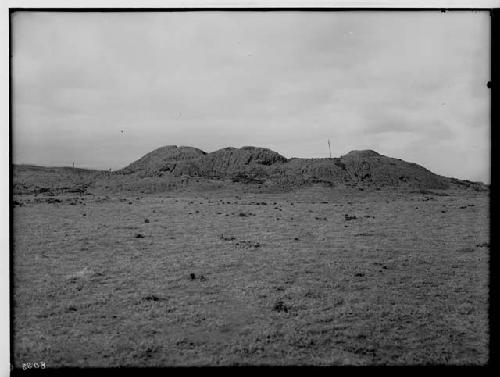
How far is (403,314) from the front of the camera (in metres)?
7.19

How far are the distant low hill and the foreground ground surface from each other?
3186 millimetres

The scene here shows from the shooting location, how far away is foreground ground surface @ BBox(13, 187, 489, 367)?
6.18 metres

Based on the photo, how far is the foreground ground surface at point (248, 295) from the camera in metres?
6.18

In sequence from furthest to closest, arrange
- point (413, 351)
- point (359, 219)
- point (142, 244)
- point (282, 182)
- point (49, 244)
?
point (282, 182), point (359, 219), point (142, 244), point (49, 244), point (413, 351)

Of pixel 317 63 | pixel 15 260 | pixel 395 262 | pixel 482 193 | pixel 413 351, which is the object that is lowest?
pixel 413 351

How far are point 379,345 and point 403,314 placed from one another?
4.08 ft

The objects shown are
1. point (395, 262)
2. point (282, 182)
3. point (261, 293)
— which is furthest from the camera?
point (282, 182)

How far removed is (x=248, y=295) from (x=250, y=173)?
95.3 ft

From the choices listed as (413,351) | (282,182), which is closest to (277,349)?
(413,351)

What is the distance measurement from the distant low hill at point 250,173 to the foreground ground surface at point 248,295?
10.5 ft

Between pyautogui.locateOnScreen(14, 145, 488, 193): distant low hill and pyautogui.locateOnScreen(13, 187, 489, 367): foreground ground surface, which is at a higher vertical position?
pyautogui.locateOnScreen(14, 145, 488, 193): distant low hill

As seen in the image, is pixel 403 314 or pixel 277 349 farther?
pixel 403 314

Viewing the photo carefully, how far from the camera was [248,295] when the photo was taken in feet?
26.3

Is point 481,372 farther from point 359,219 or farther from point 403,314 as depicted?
point 359,219
